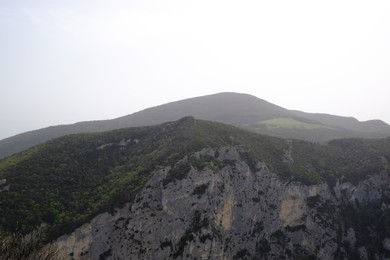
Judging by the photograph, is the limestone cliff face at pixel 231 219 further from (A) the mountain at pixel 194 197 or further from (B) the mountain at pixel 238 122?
(B) the mountain at pixel 238 122

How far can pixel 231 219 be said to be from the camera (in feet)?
168

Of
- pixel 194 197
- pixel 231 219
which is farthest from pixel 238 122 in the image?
pixel 194 197

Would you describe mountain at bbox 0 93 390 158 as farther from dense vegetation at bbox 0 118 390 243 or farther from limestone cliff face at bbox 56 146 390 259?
limestone cliff face at bbox 56 146 390 259

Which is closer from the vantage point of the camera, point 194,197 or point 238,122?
point 194,197

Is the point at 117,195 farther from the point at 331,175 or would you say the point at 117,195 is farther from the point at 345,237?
the point at 331,175

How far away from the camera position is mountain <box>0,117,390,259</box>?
137 feet

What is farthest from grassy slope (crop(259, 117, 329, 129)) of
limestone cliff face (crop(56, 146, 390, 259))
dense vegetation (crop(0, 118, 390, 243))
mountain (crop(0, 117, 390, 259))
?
limestone cliff face (crop(56, 146, 390, 259))

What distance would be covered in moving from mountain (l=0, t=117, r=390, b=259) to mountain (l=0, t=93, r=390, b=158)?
4604 cm

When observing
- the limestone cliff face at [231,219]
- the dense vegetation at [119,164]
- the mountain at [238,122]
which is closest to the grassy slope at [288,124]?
the mountain at [238,122]

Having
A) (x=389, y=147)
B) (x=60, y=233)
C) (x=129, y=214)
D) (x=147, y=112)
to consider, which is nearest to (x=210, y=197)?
(x=129, y=214)

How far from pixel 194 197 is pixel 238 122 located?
10059 cm

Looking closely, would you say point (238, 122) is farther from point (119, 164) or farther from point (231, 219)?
point (231, 219)

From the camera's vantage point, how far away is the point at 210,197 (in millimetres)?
49531

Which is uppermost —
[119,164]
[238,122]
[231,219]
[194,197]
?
[238,122]
